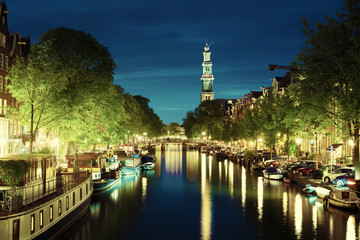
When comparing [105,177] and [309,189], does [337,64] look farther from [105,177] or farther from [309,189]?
[105,177]

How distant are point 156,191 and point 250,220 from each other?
22.5 metres

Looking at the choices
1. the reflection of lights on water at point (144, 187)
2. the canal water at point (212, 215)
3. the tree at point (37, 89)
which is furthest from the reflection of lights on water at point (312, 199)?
the tree at point (37, 89)

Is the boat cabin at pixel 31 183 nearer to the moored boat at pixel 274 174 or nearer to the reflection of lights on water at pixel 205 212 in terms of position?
the reflection of lights on water at pixel 205 212

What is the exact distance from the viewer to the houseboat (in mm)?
23906

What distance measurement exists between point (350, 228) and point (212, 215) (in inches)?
529

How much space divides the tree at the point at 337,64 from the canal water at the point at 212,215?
941cm

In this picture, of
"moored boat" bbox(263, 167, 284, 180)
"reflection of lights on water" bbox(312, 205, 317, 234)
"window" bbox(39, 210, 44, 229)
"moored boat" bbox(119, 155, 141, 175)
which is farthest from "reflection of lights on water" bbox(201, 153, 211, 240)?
"moored boat" bbox(119, 155, 141, 175)

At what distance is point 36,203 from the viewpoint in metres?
27.8

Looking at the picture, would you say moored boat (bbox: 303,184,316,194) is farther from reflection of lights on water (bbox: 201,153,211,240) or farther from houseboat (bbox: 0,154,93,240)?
houseboat (bbox: 0,154,93,240)

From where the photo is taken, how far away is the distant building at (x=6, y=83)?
6781 cm

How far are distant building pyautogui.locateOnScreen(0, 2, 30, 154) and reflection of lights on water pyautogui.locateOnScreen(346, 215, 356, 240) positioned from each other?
169ft

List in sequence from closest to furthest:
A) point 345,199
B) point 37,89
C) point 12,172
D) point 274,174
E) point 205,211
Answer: point 12,172 < point 345,199 < point 205,211 < point 37,89 < point 274,174

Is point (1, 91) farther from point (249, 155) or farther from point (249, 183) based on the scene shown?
point (249, 155)

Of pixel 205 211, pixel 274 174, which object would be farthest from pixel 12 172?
pixel 274 174
